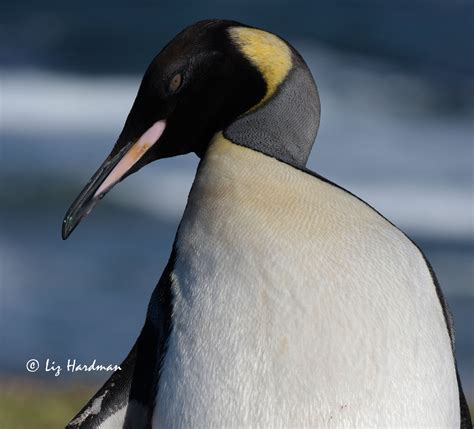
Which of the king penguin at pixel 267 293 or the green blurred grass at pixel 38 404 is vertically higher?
the king penguin at pixel 267 293

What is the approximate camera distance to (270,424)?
9.36ft

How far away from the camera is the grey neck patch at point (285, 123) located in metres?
3.33

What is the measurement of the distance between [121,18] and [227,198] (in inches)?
1218

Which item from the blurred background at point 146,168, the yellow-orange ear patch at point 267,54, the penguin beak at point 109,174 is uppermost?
the yellow-orange ear patch at point 267,54

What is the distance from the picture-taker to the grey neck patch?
3.33 meters

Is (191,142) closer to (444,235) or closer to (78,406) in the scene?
(78,406)

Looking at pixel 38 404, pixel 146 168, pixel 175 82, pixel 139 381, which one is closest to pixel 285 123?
pixel 175 82

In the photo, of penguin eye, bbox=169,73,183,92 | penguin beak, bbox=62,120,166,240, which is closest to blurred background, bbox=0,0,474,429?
penguin beak, bbox=62,120,166,240

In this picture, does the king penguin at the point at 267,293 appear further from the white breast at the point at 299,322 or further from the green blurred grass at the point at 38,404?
the green blurred grass at the point at 38,404

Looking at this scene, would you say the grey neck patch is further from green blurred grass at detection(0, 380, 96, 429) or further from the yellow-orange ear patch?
green blurred grass at detection(0, 380, 96, 429)

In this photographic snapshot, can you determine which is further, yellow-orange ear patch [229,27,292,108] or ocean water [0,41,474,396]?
ocean water [0,41,474,396]

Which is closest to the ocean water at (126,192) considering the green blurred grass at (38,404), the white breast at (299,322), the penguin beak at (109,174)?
the green blurred grass at (38,404)

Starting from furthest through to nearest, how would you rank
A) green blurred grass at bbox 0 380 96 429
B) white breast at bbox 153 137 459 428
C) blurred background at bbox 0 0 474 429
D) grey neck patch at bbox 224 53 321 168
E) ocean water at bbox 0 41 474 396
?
ocean water at bbox 0 41 474 396
blurred background at bbox 0 0 474 429
green blurred grass at bbox 0 380 96 429
grey neck patch at bbox 224 53 321 168
white breast at bbox 153 137 459 428

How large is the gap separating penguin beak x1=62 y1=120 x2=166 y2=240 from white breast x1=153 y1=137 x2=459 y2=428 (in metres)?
0.35
